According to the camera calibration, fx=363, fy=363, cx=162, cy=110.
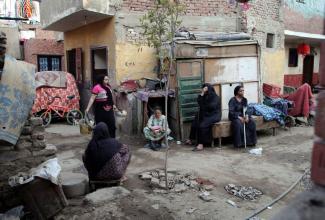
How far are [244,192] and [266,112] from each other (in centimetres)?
408

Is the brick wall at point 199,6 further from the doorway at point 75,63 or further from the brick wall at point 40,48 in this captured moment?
the brick wall at point 40,48

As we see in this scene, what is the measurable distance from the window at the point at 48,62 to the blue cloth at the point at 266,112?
1043 cm

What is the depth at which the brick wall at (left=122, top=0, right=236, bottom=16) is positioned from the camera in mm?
9581

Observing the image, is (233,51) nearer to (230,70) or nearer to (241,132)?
(230,70)

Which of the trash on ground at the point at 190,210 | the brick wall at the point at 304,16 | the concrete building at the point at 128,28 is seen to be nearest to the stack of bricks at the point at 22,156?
the trash on ground at the point at 190,210

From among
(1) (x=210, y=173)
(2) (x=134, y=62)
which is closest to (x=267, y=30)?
(2) (x=134, y=62)

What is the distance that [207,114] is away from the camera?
8125 mm

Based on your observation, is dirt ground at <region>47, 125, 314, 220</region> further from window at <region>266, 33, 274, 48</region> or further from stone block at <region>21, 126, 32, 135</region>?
window at <region>266, 33, 274, 48</region>

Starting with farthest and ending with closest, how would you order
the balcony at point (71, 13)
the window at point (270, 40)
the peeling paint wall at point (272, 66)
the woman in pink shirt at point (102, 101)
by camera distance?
the window at point (270, 40) → the peeling paint wall at point (272, 66) → the balcony at point (71, 13) → the woman in pink shirt at point (102, 101)

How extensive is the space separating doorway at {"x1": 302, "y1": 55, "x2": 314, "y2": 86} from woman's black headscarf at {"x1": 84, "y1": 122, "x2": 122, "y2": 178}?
1521 cm

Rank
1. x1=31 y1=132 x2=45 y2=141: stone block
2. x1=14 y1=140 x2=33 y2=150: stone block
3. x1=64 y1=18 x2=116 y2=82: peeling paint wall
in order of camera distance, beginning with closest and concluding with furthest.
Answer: x1=14 y1=140 x2=33 y2=150: stone block, x1=31 y1=132 x2=45 y2=141: stone block, x1=64 y1=18 x2=116 y2=82: peeling paint wall

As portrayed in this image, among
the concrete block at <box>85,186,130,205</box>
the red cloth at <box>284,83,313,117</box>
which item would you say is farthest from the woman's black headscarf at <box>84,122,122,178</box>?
the red cloth at <box>284,83,313,117</box>

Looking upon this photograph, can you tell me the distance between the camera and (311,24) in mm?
16406

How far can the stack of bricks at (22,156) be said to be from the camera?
15.6 ft
